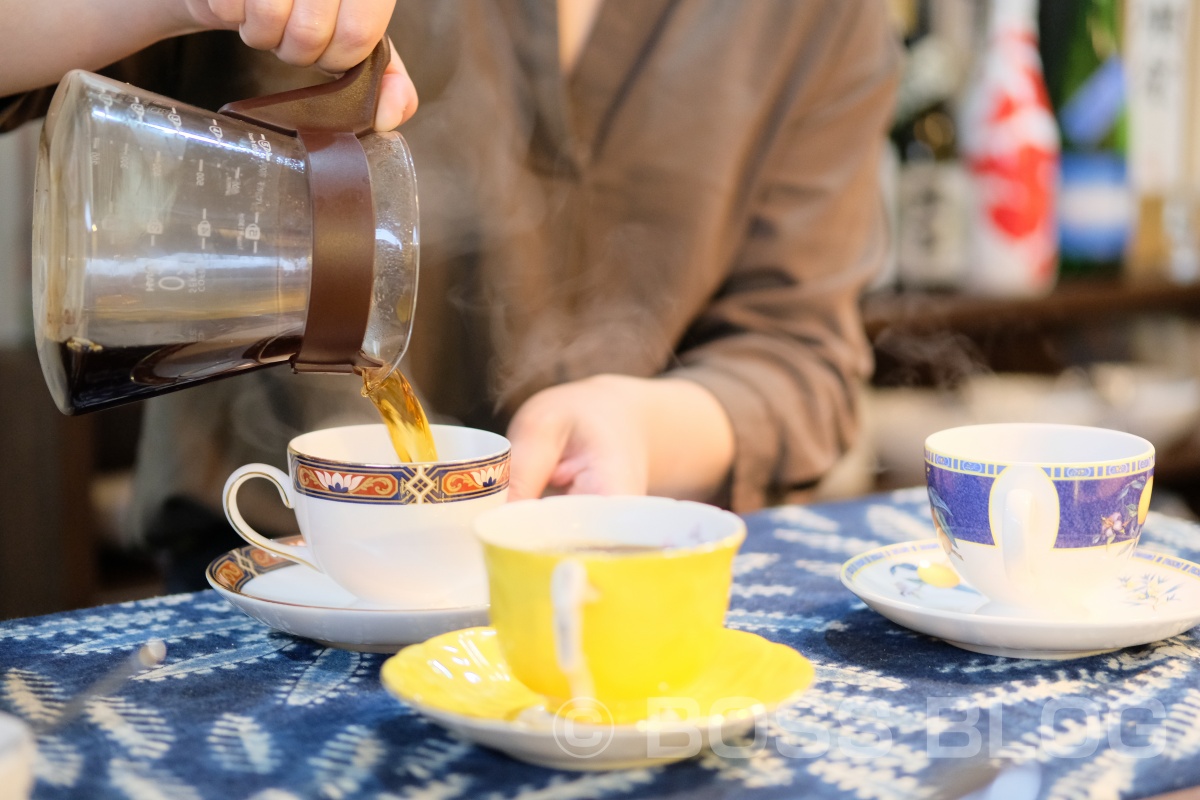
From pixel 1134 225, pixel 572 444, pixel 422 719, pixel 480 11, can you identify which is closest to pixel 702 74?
pixel 480 11

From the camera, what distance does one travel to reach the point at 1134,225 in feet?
7.68

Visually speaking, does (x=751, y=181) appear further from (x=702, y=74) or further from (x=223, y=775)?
(x=223, y=775)

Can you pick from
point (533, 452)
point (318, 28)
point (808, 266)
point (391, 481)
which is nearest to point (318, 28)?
point (318, 28)

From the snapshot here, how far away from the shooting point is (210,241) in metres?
0.65

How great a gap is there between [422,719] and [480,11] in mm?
900

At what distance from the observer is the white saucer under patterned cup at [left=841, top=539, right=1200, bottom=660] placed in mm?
662

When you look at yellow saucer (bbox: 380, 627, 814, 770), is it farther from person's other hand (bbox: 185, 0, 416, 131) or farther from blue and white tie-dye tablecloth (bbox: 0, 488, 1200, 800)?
person's other hand (bbox: 185, 0, 416, 131)

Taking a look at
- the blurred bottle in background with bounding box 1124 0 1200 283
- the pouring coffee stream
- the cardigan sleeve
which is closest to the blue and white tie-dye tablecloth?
the pouring coffee stream

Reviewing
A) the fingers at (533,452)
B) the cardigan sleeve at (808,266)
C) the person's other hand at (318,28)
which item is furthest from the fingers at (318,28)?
the cardigan sleeve at (808,266)

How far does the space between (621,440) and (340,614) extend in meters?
0.45

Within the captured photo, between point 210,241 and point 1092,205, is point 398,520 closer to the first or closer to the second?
point 210,241

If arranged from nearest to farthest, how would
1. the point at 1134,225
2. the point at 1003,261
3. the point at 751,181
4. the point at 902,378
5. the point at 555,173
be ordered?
the point at 555,173, the point at 751,181, the point at 1003,261, the point at 902,378, the point at 1134,225

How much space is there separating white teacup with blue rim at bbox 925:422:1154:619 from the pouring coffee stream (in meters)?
0.35

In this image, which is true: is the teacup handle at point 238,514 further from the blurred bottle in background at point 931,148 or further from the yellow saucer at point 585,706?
the blurred bottle in background at point 931,148
